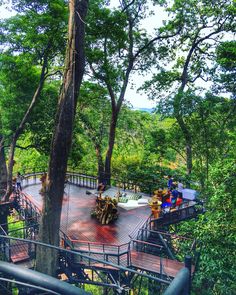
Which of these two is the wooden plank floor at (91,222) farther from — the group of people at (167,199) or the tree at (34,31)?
the tree at (34,31)

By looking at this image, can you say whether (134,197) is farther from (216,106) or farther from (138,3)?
(138,3)

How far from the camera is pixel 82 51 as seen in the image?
721cm

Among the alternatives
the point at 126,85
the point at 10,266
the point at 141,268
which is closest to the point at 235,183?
the point at 141,268

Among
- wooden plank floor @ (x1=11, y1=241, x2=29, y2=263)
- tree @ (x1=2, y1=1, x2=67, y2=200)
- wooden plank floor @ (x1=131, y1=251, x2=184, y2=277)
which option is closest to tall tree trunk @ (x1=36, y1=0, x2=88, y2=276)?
wooden plank floor @ (x1=131, y1=251, x2=184, y2=277)

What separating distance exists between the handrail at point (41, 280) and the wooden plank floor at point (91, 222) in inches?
368

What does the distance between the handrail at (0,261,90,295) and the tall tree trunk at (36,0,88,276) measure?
6.05 m

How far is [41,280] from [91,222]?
445 inches

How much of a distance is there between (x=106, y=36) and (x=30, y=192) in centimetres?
966

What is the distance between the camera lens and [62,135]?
24.1 ft

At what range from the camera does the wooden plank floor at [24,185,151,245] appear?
35.5 ft

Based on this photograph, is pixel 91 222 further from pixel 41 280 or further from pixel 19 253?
pixel 41 280

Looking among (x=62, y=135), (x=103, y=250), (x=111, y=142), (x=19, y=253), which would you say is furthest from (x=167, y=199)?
(x=62, y=135)

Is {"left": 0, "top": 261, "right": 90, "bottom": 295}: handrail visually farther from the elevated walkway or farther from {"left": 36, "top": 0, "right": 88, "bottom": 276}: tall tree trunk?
the elevated walkway

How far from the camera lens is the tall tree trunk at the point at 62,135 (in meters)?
7.04
